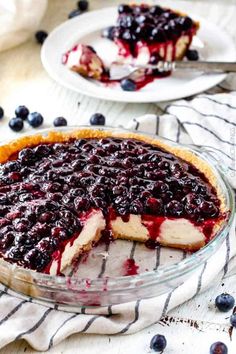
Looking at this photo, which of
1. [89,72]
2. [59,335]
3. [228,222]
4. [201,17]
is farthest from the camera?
Result: [201,17]

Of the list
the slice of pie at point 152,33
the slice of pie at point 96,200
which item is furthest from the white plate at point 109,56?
the slice of pie at point 96,200

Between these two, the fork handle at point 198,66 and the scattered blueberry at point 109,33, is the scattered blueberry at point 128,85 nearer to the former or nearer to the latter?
the fork handle at point 198,66

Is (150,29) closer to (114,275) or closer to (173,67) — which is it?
(173,67)

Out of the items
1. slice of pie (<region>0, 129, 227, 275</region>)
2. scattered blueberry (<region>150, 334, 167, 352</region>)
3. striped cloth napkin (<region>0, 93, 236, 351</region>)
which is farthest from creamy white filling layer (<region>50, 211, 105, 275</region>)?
scattered blueberry (<region>150, 334, 167, 352</region>)

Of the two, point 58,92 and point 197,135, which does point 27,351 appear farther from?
point 58,92

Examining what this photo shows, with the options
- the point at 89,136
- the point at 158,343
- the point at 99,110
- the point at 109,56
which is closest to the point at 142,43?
the point at 109,56

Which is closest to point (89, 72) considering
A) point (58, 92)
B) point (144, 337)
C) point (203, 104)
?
point (58, 92)

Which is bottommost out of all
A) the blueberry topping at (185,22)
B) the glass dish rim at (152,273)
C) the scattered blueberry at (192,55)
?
the scattered blueberry at (192,55)
